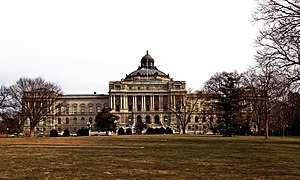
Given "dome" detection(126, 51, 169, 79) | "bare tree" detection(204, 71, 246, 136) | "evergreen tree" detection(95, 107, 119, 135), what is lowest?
"evergreen tree" detection(95, 107, 119, 135)

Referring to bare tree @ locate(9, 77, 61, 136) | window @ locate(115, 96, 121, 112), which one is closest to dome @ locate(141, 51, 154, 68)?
window @ locate(115, 96, 121, 112)

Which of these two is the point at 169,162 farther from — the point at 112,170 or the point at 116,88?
the point at 116,88

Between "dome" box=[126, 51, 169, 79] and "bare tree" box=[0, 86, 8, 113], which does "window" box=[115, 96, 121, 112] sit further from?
"bare tree" box=[0, 86, 8, 113]

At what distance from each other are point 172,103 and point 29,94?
63.2 meters

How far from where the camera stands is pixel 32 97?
71188 mm

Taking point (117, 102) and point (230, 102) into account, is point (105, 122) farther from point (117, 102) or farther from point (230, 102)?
point (117, 102)

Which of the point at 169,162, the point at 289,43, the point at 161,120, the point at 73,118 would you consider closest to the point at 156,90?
the point at 161,120

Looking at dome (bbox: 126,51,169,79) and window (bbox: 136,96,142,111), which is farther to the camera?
dome (bbox: 126,51,169,79)

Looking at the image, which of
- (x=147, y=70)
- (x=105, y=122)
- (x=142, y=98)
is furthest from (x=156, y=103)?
(x=105, y=122)

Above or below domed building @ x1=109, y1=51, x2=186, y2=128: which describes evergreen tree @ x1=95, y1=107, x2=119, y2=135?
below

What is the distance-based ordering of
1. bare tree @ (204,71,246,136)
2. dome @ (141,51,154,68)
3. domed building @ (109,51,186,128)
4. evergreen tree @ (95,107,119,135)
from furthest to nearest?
dome @ (141,51,154,68) → domed building @ (109,51,186,128) → evergreen tree @ (95,107,119,135) → bare tree @ (204,71,246,136)

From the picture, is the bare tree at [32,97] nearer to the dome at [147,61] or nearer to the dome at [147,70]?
the dome at [147,70]

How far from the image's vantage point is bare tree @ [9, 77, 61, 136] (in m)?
69.1

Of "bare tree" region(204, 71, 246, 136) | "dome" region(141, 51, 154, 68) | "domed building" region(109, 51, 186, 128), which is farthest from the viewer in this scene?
"dome" region(141, 51, 154, 68)
